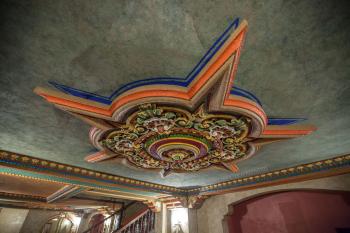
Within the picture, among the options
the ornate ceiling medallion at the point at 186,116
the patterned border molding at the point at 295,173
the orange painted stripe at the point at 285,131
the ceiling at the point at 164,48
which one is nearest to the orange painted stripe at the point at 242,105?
the ornate ceiling medallion at the point at 186,116

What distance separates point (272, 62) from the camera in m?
1.81

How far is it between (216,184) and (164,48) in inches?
224

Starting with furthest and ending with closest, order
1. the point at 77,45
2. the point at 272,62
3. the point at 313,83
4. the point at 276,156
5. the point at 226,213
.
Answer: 1. the point at 226,213
2. the point at 276,156
3. the point at 313,83
4. the point at 272,62
5. the point at 77,45

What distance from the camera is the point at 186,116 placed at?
251 centimetres

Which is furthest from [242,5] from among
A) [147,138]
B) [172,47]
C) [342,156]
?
[342,156]

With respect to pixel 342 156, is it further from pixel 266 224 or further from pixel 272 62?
pixel 272 62

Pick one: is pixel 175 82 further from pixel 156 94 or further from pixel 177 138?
pixel 177 138

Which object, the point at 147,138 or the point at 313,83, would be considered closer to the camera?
the point at 313,83

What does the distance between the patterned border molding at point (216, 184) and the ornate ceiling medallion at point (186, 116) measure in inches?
38.7

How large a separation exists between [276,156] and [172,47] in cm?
370

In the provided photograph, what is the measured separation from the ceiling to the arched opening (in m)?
3.63

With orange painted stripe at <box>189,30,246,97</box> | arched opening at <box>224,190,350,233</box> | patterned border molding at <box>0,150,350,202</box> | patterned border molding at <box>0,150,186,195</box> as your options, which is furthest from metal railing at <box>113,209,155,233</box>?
orange painted stripe at <box>189,30,246,97</box>

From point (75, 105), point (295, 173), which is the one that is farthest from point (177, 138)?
point (295, 173)

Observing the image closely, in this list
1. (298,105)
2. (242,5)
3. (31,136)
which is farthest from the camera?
(31,136)
